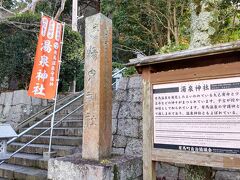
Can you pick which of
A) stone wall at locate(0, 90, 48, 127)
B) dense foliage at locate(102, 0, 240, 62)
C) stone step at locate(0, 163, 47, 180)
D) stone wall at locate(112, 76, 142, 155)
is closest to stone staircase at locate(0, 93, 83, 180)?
stone step at locate(0, 163, 47, 180)

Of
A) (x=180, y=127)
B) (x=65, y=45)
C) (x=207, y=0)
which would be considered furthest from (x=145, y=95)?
(x=65, y=45)

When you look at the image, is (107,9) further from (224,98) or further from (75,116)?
(224,98)

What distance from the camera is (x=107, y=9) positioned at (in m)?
11.1

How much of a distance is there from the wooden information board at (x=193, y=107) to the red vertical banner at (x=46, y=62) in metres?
3.23

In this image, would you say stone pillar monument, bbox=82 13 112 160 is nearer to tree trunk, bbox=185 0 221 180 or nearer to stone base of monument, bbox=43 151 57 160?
tree trunk, bbox=185 0 221 180

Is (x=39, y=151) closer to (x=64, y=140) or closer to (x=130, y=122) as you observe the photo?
(x=64, y=140)

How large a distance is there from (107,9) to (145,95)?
363 inches

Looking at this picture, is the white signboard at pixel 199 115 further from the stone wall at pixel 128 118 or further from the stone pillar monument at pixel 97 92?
the stone wall at pixel 128 118

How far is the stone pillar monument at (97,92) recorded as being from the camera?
119 inches

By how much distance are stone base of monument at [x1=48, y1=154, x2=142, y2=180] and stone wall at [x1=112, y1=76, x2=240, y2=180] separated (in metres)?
1.04

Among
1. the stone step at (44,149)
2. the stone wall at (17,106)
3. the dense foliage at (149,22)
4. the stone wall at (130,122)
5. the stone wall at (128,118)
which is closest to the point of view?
the stone wall at (130,122)

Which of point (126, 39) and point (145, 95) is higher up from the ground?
point (126, 39)

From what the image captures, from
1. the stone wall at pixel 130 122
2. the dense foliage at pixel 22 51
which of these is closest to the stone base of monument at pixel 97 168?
the stone wall at pixel 130 122

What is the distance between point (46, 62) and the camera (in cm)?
553
